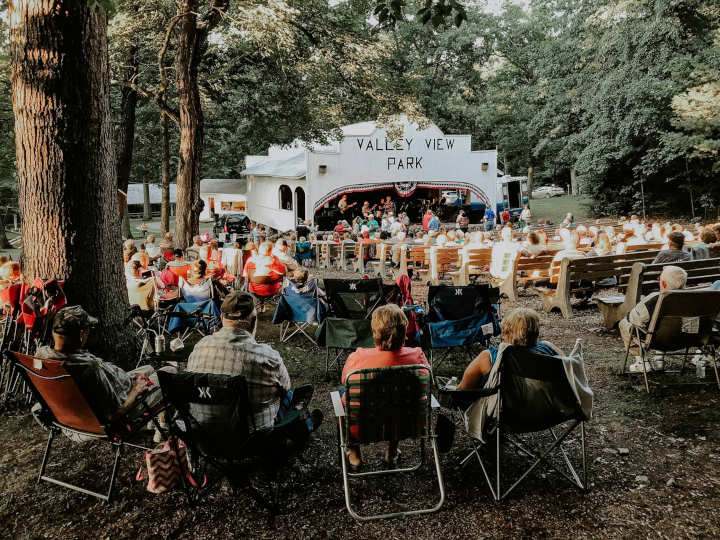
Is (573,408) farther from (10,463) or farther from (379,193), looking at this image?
(379,193)

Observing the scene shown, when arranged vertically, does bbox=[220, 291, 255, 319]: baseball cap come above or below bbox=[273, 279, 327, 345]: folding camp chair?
above

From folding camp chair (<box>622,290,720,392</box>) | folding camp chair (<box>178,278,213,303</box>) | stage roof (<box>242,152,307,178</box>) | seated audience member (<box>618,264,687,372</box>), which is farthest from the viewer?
stage roof (<box>242,152,307,178</box>)

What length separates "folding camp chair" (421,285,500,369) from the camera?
5.34 m

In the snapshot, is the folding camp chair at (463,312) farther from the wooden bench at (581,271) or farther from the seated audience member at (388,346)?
the wooden bench at (581,271)

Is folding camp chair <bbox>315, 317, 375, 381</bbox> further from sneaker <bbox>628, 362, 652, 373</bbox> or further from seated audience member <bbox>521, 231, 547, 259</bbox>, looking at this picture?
seated audience member <bbox>521, 231, 547, 259</bbox>

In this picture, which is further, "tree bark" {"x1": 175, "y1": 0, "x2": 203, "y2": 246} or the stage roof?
the stage roof

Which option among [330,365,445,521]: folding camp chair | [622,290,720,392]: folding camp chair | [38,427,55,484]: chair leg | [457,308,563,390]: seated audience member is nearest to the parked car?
[622,290,720,392]: folding camp chair

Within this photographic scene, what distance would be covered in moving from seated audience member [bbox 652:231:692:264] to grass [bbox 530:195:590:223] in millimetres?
24108

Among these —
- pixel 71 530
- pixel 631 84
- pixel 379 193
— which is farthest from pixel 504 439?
pixel 379 193

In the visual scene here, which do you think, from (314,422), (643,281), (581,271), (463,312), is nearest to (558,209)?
(581,271)

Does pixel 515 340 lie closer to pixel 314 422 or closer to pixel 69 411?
pixel 314 422

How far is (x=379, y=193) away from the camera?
103ft

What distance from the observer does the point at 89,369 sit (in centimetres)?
332

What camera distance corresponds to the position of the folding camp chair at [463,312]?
5.34 meters
